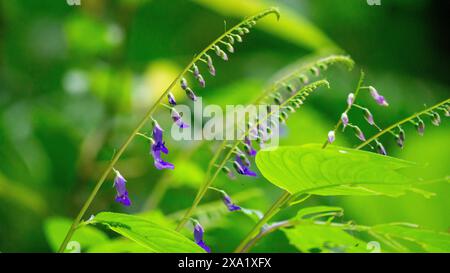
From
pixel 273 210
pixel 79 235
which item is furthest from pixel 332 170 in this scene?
pixel 79 235

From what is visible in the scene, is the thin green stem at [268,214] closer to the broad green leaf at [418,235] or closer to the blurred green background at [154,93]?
the broad green leaf at [418,235]

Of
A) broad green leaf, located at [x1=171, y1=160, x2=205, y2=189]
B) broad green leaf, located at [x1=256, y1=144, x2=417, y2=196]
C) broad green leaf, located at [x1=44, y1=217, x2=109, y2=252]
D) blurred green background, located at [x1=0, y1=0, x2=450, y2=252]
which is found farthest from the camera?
blurred green background, located at [x1=0, y1=0, x2=450, y2=252]

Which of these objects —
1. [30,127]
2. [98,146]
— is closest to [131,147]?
[98,146]

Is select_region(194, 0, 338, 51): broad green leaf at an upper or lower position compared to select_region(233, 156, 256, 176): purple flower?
upper

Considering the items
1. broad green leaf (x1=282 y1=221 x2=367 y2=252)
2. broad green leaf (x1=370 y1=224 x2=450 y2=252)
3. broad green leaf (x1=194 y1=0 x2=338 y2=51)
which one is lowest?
broad green leaf (x1=282 y1=221 x2=367 y2=252)

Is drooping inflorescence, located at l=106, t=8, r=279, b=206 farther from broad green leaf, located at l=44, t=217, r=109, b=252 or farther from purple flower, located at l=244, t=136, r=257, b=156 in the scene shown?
broad green leaf, located at l=44, t=217, r=109, b=252

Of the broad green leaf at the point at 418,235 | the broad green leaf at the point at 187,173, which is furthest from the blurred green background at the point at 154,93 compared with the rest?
the broad green leaf at the point at 418,235

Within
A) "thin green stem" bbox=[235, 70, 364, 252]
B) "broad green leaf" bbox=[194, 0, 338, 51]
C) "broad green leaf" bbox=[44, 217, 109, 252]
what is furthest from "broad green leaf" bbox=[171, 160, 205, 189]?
"thin green stem" bbox=[235, 70, 364, 252]

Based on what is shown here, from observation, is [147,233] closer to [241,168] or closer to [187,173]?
[241,168]
